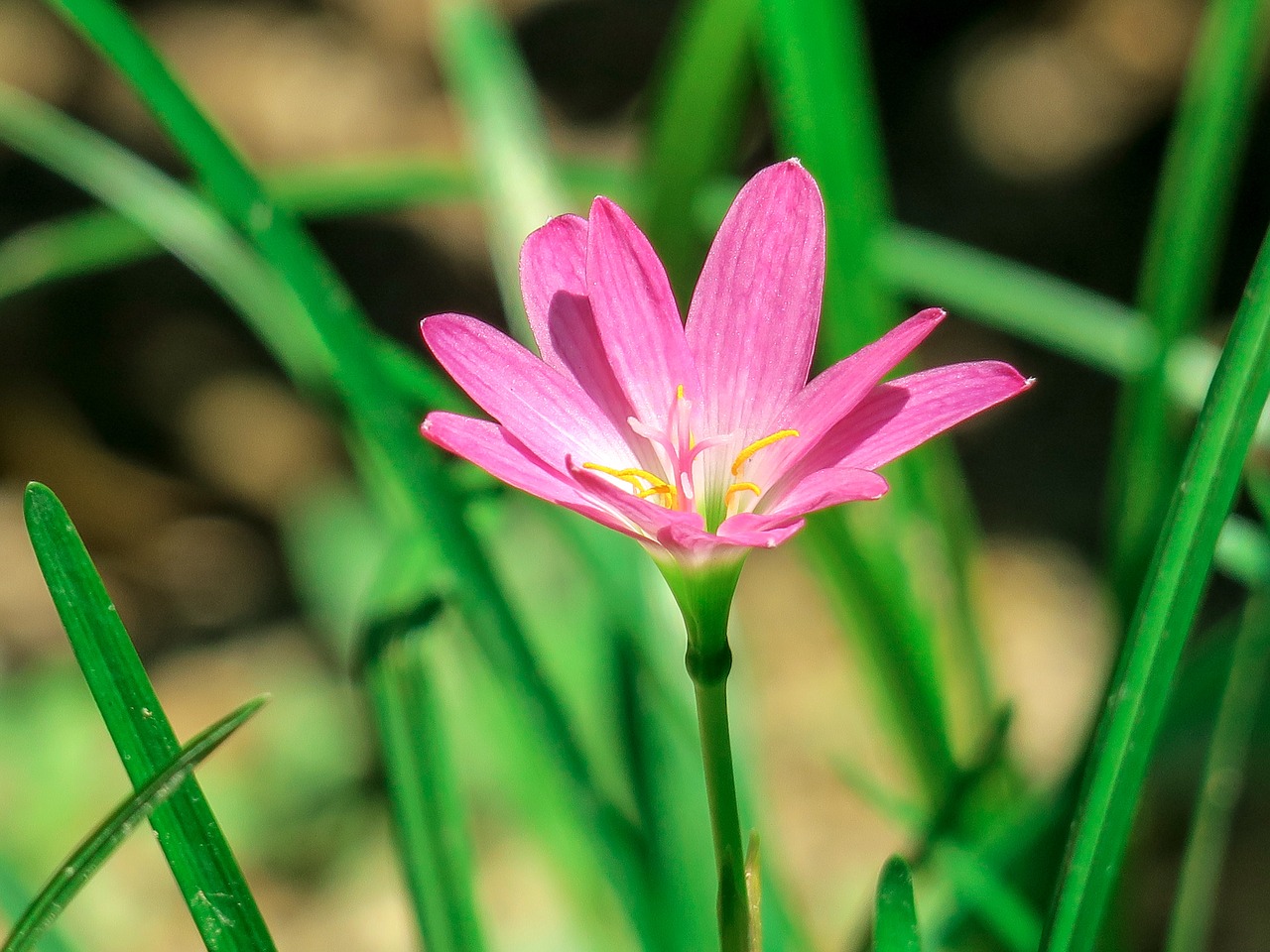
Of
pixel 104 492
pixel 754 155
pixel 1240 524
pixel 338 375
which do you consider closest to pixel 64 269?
pixel 338 375

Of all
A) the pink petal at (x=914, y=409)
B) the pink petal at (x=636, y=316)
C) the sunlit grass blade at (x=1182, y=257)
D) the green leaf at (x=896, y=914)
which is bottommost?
the green leaf at (x=896, y=914)

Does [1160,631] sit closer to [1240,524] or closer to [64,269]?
[1240,524]

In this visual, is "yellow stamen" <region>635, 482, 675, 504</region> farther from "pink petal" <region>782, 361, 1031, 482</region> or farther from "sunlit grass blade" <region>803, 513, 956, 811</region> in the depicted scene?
"sunlit grass blade" <region>803, 513, 956, 811</region>

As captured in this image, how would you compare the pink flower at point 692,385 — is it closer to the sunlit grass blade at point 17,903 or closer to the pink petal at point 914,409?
the pink petal at point 914,409

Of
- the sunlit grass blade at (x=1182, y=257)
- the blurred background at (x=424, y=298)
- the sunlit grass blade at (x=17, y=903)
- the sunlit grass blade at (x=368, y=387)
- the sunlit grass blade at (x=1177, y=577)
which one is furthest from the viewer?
the blurred background at (x=424, y=298)

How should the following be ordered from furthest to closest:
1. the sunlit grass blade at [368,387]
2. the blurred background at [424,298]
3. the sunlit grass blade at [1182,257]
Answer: the blurred background at [424,298] → the sunlit grass blade at [1182,257] → the sunlit grass blade at [368,387]

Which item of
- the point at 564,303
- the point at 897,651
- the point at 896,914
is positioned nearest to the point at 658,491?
the point at 564,303

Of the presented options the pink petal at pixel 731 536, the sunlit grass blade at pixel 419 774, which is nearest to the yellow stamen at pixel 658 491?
the pink petal at pixel 731 536
